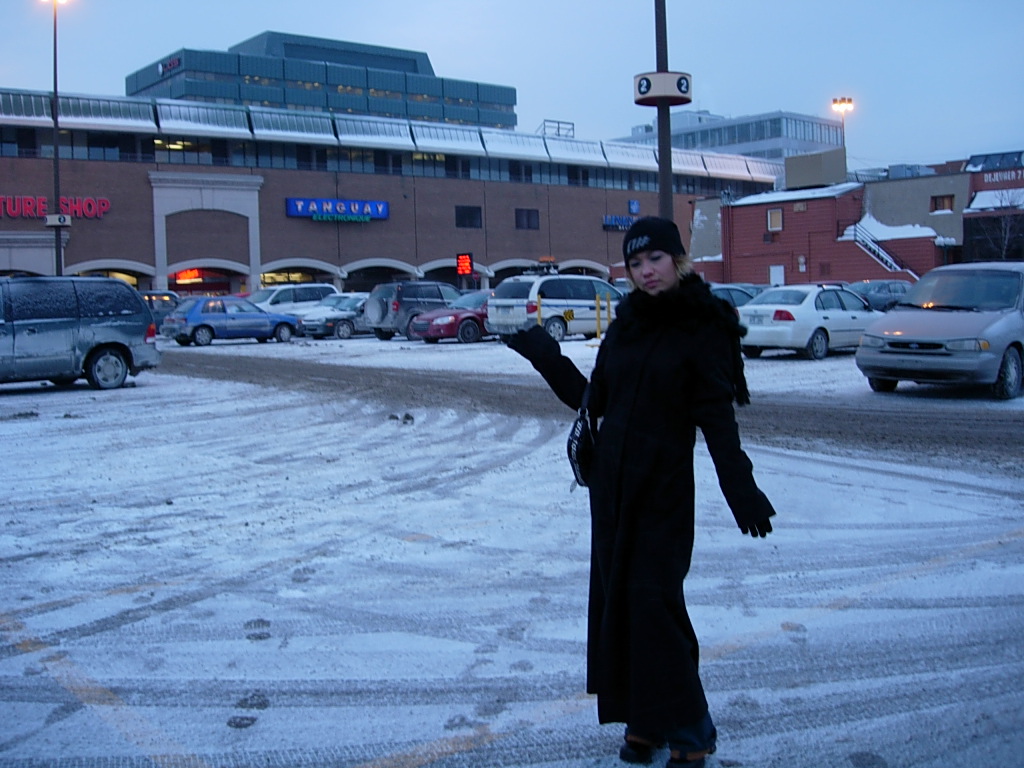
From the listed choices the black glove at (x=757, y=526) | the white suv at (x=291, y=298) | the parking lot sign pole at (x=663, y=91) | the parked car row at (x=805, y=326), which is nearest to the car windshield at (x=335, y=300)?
the white suv at (x=291, y=298)

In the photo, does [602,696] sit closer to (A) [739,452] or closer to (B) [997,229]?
(A) [739,452]

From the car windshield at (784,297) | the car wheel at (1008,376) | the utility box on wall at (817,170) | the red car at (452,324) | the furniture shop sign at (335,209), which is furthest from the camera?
the furniture shop sign at (335,209)

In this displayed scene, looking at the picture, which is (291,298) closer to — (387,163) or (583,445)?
(387,163)

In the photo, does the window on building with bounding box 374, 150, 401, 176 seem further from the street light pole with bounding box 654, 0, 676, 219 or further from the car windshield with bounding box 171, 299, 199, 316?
the street light pole with bounding box 654, 0, 676, 219

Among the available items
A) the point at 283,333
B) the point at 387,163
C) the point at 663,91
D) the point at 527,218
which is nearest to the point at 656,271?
the point at 663,91

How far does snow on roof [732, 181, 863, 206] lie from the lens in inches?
2148

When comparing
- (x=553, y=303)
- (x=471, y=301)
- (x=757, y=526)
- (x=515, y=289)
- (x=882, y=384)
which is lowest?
(x=882, y=384)

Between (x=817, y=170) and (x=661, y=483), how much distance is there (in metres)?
59.1

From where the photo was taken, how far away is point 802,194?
55.8 m

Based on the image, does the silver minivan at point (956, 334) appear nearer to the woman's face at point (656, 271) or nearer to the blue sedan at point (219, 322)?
the woman's face at point (656, 271)

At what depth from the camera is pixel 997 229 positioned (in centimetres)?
5144

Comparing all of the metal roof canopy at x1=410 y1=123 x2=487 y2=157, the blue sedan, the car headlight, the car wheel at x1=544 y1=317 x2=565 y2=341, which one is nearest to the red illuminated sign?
the metal roof canopy at x1=410 y1=123 x2=487 y2=157

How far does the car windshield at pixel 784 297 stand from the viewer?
19.7 m

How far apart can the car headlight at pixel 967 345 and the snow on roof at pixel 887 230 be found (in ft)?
139
